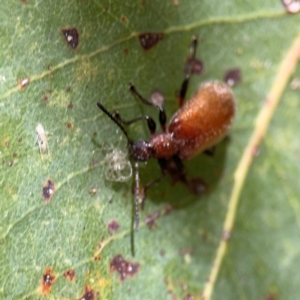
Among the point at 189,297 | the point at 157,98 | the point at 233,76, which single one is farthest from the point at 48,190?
the point at 233,76

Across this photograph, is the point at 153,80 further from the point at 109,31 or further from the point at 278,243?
the point at 278,243

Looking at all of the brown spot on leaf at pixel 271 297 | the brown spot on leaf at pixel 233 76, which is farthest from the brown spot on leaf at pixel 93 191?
the brown spot on leaf at pixel 271 297

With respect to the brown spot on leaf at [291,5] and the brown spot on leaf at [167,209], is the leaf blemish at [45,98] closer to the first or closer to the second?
the brown spot on leaf at [167,209]

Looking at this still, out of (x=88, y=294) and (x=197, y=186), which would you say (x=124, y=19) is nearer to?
(x=197, y=186)

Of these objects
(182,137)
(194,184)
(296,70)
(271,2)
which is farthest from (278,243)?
(271,2)

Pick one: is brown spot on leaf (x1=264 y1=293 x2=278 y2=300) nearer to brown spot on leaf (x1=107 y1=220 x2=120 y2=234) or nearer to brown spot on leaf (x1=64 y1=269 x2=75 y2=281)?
brown spot on leaf (x1=107 y1=220 x2=120 y2=234)

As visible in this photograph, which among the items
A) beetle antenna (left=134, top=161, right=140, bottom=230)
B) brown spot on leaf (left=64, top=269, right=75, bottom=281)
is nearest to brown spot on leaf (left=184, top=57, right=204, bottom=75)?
beetle antenna (left=134, top=161, right=140, bottom=230)
